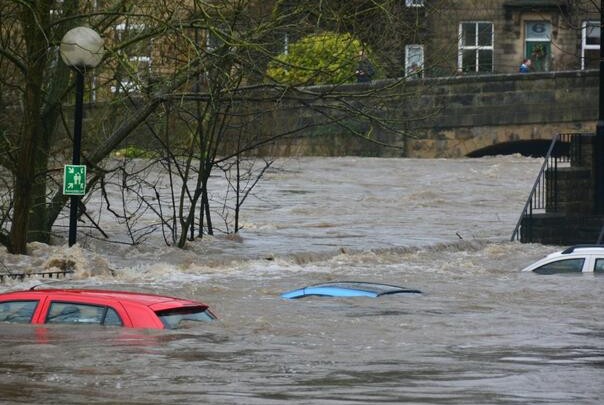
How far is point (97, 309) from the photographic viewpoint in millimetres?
13844

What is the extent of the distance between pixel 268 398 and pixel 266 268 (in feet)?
42.2

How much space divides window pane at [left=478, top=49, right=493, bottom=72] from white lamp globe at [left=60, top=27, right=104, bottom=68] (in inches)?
1373

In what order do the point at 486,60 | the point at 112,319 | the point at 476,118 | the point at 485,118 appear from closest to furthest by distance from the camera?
the point at 112,319
the point at 485,118
the point at 476,118
the point at 486,60

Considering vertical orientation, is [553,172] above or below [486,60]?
below

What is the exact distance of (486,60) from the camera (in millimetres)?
54906

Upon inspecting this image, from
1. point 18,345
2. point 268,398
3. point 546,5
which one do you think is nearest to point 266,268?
point 18,345

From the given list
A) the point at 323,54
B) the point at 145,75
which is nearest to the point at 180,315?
the point at 145,75

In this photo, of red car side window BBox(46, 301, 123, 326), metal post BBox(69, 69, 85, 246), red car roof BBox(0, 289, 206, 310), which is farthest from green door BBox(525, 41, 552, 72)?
red car side window BBox(46, 301, 123, 326)

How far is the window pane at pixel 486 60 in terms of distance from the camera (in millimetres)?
54569

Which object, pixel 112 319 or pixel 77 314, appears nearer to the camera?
pixel 112 319

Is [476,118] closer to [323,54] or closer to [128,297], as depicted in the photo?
[323,54]

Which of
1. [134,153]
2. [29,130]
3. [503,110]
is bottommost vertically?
[134,153]

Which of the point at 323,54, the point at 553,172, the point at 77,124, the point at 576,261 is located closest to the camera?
the point at 576,261

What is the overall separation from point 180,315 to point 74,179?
7.10 metres
